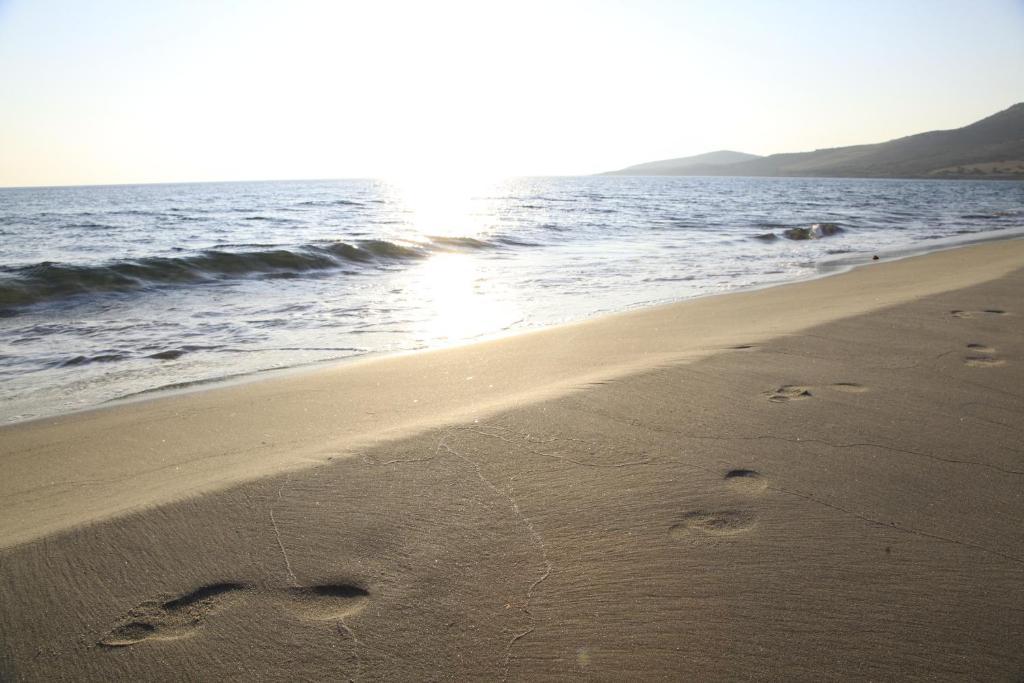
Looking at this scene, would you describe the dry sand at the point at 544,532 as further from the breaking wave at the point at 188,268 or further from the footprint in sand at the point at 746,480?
the breaking wave at the point at 188,268

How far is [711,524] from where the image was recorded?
1.92m

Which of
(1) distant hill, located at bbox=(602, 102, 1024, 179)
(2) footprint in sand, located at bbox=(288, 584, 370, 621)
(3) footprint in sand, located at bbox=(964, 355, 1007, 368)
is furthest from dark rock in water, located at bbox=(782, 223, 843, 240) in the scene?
(1) distant hill, located at bbox=(602, 102, 1024, 179)

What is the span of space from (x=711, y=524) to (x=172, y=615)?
5.10 ft

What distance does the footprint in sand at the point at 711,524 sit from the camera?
1864mm

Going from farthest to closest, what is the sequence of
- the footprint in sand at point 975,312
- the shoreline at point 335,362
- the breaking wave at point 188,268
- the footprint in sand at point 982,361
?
the breaking wave at point 188,268
the footprint in sand at point 975,312
the shoreline at point 335,362
the footprint in sand at point 982,361

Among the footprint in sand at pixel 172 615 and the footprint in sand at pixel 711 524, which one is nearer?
the footprint in sand at pixel 172 615

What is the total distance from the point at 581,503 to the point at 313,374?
2.89 m

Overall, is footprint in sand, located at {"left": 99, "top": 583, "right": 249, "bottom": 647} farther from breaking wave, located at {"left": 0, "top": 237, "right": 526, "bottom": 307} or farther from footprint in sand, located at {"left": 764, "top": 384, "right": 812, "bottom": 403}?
breaking wave, located at {"left": 0, "top": 237, "right": 526, "bottom": 307}

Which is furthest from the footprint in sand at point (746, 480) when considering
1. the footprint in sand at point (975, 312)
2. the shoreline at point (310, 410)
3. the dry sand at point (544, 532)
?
the footprint in sand at point (975, 312)

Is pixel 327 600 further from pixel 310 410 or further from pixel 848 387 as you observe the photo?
pixel 848 387

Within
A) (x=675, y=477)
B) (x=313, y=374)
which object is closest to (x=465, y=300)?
(x=313, y=374)

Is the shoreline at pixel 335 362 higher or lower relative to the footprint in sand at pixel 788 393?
lower

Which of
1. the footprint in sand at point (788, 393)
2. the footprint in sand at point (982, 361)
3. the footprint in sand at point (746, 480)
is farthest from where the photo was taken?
the footprint in sand at point (982, 361)

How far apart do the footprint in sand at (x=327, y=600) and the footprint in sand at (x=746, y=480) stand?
4.24 feet
